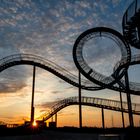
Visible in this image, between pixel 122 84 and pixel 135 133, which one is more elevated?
pixel 122 84

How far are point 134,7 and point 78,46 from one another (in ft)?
39.4

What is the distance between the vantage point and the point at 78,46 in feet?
86.7

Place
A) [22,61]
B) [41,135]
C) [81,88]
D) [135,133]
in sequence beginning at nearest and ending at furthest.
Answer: [135,133] → [41,135] → [22,61] → [81,88]

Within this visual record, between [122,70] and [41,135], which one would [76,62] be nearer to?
[122,70]

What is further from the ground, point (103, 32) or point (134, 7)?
point (103, 32)

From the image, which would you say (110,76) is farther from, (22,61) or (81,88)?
(22,61)

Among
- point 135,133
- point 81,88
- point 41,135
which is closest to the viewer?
point 135,133

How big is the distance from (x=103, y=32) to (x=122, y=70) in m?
4.96

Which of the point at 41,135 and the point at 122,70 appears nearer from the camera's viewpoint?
the point at 41,135

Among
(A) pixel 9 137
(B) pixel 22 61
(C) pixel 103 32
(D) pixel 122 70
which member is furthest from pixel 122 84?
(A) pixel 9 137

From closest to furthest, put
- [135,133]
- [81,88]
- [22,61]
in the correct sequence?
[135,133]
[22,61]
[81,88]

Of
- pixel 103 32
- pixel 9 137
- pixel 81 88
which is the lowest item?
pixel 9 137

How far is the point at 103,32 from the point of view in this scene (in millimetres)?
26641

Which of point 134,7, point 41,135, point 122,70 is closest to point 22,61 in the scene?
point 41,135
